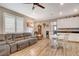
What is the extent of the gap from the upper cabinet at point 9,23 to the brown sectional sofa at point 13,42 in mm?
189

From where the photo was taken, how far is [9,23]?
3.68 metres

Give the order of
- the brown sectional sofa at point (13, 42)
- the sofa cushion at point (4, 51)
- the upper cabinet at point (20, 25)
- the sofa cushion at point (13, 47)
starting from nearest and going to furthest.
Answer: the sofa cushion at point (4, 51) < the brown sectional sofa at point (13, 42) < the upper cabinet at point (20, 25) < the sofa cushion at point (13, 47)

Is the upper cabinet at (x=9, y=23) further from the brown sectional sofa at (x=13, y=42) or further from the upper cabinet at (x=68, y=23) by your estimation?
the upper cabinet at (x=68, y=23)

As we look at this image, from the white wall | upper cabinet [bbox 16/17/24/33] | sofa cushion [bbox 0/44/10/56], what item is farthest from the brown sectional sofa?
the white wall

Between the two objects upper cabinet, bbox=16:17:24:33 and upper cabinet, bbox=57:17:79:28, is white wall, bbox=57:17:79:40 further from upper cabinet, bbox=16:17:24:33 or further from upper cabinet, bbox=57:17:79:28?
upper cabinet, bbox=16:17:24:33

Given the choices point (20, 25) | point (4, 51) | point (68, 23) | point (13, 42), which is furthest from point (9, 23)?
point (68, 23)

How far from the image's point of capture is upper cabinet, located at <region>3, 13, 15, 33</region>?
11.8 ft

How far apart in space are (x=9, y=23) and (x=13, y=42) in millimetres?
784

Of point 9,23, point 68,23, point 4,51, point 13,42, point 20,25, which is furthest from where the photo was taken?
point 13,42

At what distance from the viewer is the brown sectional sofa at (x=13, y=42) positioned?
3.59 meters

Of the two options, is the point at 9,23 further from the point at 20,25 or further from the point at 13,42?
the point at 13,42

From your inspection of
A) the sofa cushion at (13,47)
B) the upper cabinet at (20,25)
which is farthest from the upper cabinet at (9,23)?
the sofa cushion at (13,47)

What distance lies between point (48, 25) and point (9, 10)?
1.40 m

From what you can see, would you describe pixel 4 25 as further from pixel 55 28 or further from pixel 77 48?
pixel 77 48
